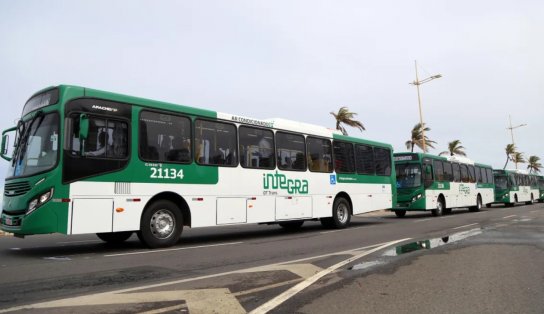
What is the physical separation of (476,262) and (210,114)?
7.07 metres

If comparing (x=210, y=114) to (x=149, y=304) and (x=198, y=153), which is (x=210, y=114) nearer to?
(x=198, y=153)

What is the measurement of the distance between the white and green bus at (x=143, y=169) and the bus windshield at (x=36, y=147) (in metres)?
0.02

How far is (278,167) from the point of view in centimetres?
1350

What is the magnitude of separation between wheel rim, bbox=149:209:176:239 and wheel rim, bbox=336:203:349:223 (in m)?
7.22

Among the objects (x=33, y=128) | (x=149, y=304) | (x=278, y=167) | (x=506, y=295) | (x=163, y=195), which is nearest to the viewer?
(x=149, y=304)

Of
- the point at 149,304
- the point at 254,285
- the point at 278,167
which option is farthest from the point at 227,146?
the point at 149,304

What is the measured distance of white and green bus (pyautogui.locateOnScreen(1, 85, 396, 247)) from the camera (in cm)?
880

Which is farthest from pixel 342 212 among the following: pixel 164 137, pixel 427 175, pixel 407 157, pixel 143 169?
Result: pixel 427 175

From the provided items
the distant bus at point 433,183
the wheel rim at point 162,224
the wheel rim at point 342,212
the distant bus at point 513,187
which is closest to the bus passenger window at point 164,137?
the wheel rim at point 162,224

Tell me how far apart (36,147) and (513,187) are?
4079 centimetres

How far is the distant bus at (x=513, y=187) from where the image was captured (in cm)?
3838

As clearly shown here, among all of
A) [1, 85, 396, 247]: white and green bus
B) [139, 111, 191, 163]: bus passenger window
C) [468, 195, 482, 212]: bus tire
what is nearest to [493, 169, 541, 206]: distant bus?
[468, 195, 482, 212]: bus tire

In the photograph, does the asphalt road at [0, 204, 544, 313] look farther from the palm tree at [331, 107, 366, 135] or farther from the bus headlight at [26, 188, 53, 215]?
the palm tree at [331, 107, 366, 135]

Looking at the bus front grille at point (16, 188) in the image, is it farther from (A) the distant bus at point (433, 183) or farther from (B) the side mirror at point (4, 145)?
(A) the distant bus at point (433, 183)
